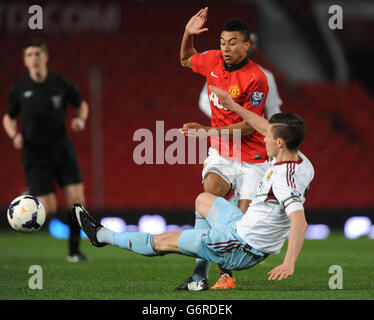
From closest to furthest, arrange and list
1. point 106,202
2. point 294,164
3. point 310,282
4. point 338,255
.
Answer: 1. point 294,164
2. point 310,282
3. point 338,255
4. point 106,202

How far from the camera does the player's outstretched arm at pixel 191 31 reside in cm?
588

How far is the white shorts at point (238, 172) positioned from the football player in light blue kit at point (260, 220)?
19.8 inches

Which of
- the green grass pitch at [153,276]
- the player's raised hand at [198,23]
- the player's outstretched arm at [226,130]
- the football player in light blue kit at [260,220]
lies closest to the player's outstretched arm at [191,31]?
the player's raised hand at [198,23]

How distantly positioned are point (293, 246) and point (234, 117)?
153 cm

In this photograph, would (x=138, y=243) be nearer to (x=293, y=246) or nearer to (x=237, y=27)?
(x=293, y=246)

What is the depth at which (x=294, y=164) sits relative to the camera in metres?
4.80

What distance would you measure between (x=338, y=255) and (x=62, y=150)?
3129 millimetres

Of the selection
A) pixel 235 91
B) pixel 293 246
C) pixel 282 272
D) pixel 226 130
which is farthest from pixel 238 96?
pixel 282 272

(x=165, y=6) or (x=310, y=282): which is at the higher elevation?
(x=165, y=6)

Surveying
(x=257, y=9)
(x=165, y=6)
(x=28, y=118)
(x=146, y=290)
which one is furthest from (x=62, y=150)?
(x=257, y=9)

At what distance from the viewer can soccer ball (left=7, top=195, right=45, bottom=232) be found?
616 cm

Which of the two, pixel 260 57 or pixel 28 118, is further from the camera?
pixel 260 57

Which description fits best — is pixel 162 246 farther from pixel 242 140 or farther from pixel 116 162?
pixel 116 162

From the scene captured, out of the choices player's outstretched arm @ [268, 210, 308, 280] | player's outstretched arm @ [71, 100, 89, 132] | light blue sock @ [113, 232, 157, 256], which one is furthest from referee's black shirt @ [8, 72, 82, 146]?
player's outstretched arm @ [268, 210, 308, 280]
